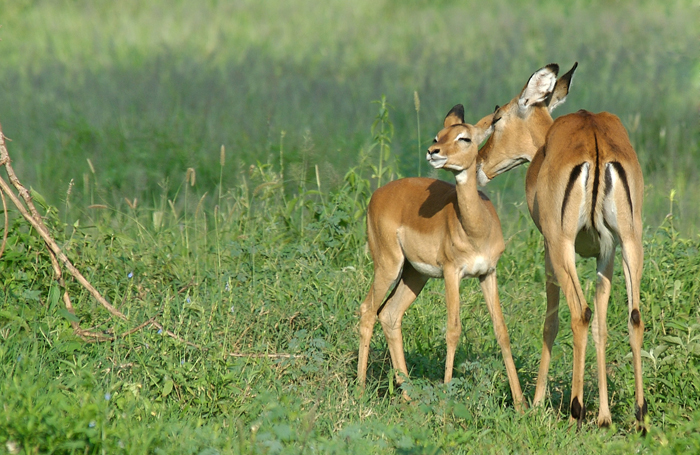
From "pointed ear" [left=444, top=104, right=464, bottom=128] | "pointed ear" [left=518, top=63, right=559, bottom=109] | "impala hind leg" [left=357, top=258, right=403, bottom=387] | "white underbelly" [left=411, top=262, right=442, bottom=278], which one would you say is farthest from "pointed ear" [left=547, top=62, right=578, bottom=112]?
"impala hind leg" [left=357, top=258, right=403, bottom=387]

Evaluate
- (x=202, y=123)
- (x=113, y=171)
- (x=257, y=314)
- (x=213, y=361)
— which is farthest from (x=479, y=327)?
(x=202, y=123)

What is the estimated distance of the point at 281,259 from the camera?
609 centimetres

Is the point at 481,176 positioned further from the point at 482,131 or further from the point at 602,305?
the point at 602,305

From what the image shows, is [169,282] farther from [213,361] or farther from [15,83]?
[15,83]

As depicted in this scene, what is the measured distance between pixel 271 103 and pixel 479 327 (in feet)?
19.9

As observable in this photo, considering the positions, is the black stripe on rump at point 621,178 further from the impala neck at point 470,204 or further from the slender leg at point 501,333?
the slender leg at point 501,333

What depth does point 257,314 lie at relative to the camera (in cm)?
539

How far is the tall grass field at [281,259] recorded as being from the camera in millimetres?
4219

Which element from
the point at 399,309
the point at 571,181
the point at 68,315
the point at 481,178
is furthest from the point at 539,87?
the point at 68,315

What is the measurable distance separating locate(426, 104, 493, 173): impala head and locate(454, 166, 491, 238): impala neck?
0.22 ft

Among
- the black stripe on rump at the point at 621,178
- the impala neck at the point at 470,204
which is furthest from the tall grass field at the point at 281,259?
the black stripe on rump at the point at 621,178

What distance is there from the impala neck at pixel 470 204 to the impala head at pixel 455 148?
7 cm

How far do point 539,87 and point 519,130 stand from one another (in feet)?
0.96

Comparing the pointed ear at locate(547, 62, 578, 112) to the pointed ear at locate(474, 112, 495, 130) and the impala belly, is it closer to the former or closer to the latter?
the pointed ear at locate(474, 112, 495, 130)
